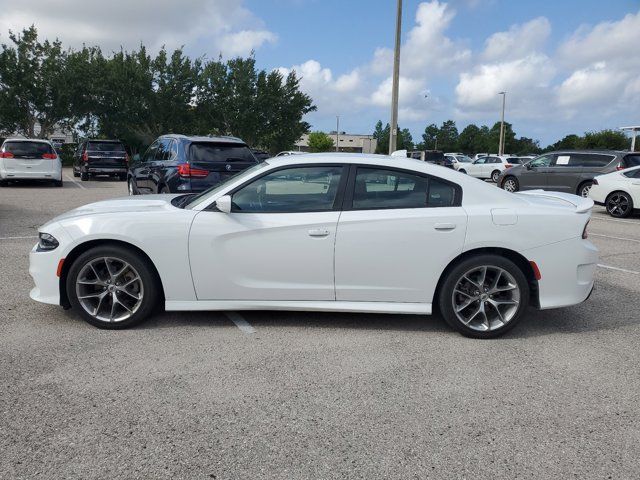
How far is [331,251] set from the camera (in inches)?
169

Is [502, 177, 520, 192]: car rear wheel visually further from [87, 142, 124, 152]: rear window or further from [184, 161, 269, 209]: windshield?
[184, 161, 269, 209]: windshield

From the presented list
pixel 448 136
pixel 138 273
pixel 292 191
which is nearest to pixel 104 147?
pixel 138 273

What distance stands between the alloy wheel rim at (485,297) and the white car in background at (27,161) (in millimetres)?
17025

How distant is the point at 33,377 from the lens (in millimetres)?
3498

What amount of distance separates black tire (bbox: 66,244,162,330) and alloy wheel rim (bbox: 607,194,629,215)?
12740 millimetres

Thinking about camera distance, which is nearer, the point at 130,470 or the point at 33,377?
the point at 130,470

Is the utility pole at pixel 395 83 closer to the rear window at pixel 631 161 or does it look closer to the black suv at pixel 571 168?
the black suv at pixel 571 168

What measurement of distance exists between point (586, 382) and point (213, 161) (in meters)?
7.09

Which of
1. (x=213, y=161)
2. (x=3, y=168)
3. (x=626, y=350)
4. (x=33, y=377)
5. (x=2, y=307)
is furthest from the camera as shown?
(x=3, y=168)

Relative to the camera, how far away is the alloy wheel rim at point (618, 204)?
13.5 metres

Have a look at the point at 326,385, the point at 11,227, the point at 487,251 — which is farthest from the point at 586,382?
the point at 11,227

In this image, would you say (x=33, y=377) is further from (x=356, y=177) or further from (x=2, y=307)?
(x=356, y=177)

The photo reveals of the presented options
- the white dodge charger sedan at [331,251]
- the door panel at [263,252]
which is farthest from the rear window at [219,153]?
the door panel at [263,252]

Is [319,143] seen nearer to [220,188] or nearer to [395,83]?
[395,83]
